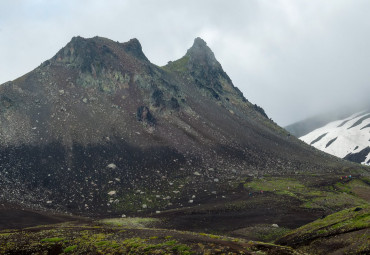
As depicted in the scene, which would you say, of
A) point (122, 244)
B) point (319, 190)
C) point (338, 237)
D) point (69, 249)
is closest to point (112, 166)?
point (122, 244)

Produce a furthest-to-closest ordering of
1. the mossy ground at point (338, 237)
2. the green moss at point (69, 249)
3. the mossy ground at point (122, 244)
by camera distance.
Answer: the mossy ground at point (338, 237) < the green moss at point (69, 249) < the mossy ground at point (122, 244)

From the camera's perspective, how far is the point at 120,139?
119m

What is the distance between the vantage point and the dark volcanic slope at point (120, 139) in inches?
3536

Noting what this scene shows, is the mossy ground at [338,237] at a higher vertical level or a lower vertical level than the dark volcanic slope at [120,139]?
lower

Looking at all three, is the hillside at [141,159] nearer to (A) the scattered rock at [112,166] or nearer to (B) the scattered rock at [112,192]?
(A) the scattered rock at [112,166]

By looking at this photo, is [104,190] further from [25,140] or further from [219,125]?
[219,125]

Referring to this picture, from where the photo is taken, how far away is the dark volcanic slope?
295ft

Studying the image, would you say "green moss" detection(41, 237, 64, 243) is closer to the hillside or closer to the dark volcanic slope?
the hillside

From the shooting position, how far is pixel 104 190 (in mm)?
A: 91125

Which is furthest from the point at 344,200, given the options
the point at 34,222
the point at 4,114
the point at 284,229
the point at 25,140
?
the point at 4,114

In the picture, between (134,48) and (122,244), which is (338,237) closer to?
(122,244)

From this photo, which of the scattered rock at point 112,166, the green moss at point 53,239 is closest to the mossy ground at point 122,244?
the green moss at point 53,239

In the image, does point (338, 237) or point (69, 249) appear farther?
point (338, 237)

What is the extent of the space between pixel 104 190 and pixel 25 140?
1430 inches
